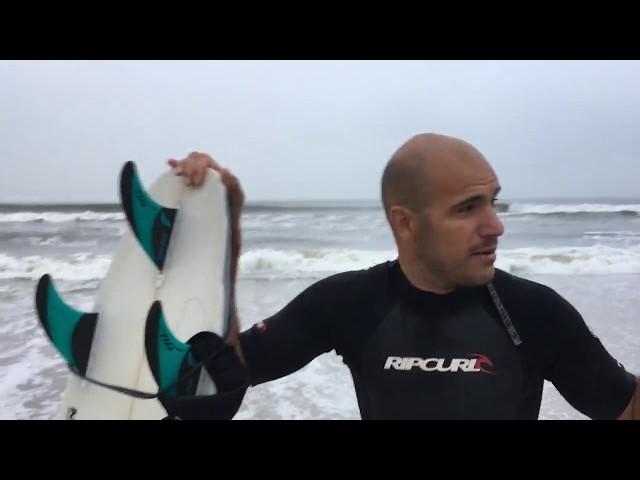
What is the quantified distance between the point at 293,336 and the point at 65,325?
1.51 feet

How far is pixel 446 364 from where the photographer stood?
878 millimetres

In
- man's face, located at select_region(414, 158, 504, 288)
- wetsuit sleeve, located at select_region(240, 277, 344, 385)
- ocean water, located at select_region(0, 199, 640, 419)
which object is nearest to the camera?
man's face, located at select_region(414, 158, 504, 288)

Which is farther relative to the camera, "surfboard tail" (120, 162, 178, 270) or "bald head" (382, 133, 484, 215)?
"surfboard tail" (120, 162, 178, 270)

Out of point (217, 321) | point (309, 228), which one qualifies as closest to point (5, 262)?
point (309, 228)

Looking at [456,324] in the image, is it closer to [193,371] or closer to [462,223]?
[462,223]

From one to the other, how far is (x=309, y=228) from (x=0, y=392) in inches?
77.9

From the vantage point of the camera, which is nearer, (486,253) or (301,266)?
(486,253)

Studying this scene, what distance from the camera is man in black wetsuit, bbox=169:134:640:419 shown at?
82 cm

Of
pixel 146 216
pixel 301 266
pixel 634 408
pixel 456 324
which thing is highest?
pixel 146 216

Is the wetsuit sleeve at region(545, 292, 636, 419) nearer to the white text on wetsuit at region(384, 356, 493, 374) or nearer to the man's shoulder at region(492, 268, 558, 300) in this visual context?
the man's shoulder at region(492, 268, 558, 300)

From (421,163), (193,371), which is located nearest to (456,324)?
(421,163)

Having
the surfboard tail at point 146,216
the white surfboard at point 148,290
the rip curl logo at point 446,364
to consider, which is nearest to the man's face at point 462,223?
the rip curl logo at point 446,364

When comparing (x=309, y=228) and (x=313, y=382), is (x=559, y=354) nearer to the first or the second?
(x=313, y=382)

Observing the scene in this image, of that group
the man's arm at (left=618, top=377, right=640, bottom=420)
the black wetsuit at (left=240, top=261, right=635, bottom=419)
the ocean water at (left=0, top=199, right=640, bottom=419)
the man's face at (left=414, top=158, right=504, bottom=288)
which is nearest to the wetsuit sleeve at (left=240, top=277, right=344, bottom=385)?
the black wetsuit at (left=240, top=261, right=635, bottom=419)
